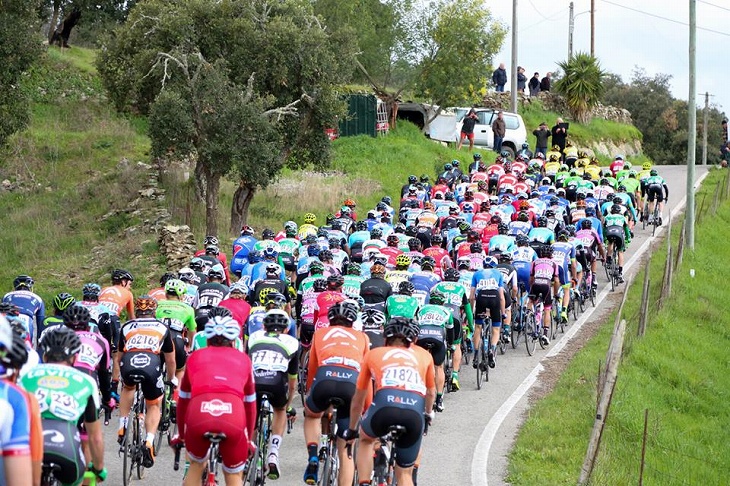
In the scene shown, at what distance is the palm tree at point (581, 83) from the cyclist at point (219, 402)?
48.7m

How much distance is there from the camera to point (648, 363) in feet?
65.8

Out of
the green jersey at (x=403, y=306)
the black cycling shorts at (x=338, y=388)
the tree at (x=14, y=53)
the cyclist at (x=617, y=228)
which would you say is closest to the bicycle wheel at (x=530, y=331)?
the green jersey at (x=403, y=306)

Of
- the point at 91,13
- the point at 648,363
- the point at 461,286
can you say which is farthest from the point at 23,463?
the point at 91,13

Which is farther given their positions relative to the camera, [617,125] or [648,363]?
[617,125]

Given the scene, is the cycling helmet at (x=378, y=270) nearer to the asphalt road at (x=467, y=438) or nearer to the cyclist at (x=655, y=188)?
the asphalt road at (x=467, y=438)

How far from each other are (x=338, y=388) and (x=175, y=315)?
122 inches

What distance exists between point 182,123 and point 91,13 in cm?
2235

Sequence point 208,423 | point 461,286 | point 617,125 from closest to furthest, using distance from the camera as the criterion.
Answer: point 208,423
point 461,286
point 617,125

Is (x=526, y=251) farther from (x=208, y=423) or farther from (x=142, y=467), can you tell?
(x=208, y=423)

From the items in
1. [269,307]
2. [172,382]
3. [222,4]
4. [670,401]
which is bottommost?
[670,401]

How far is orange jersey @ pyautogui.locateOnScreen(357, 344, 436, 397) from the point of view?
9219mm

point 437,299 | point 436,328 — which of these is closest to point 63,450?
point 436,328

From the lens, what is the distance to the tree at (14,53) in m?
24.1

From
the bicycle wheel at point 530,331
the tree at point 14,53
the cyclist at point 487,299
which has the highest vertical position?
the tree at point 14,53
